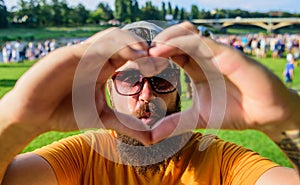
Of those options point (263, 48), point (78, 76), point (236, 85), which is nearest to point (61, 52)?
point (78, 76)

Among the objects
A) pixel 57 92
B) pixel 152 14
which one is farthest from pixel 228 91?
pixel 152 14

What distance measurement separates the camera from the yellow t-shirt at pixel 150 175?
1781mm

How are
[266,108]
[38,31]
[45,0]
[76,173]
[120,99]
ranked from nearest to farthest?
[266,108] < [76,173] < [120,99] < [38,31] < [45,0]

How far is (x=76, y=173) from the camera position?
1826 millimetres

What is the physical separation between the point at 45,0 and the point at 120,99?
205ft

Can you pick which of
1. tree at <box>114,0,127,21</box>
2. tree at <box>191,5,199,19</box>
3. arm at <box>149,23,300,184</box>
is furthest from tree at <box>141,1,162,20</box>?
tree at <box>191,5,199,19</box>

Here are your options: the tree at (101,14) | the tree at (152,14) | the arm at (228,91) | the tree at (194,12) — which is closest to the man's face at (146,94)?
the arm at (228,91)

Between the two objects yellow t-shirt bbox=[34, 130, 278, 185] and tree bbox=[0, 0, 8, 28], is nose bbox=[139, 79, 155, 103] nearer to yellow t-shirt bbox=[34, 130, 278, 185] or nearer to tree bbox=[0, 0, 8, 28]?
yellow t-shirt bbox=[34, 130, 278, 185]

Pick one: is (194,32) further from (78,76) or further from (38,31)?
(38,31)

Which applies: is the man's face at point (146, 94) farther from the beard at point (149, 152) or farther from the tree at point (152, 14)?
the tree at point (152, 14)

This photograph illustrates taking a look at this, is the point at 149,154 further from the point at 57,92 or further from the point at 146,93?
the point at 57,92

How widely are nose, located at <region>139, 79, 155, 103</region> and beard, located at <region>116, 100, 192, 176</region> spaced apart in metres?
0.03

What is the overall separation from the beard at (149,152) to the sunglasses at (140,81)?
0.09m

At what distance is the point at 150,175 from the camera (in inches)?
74.1
